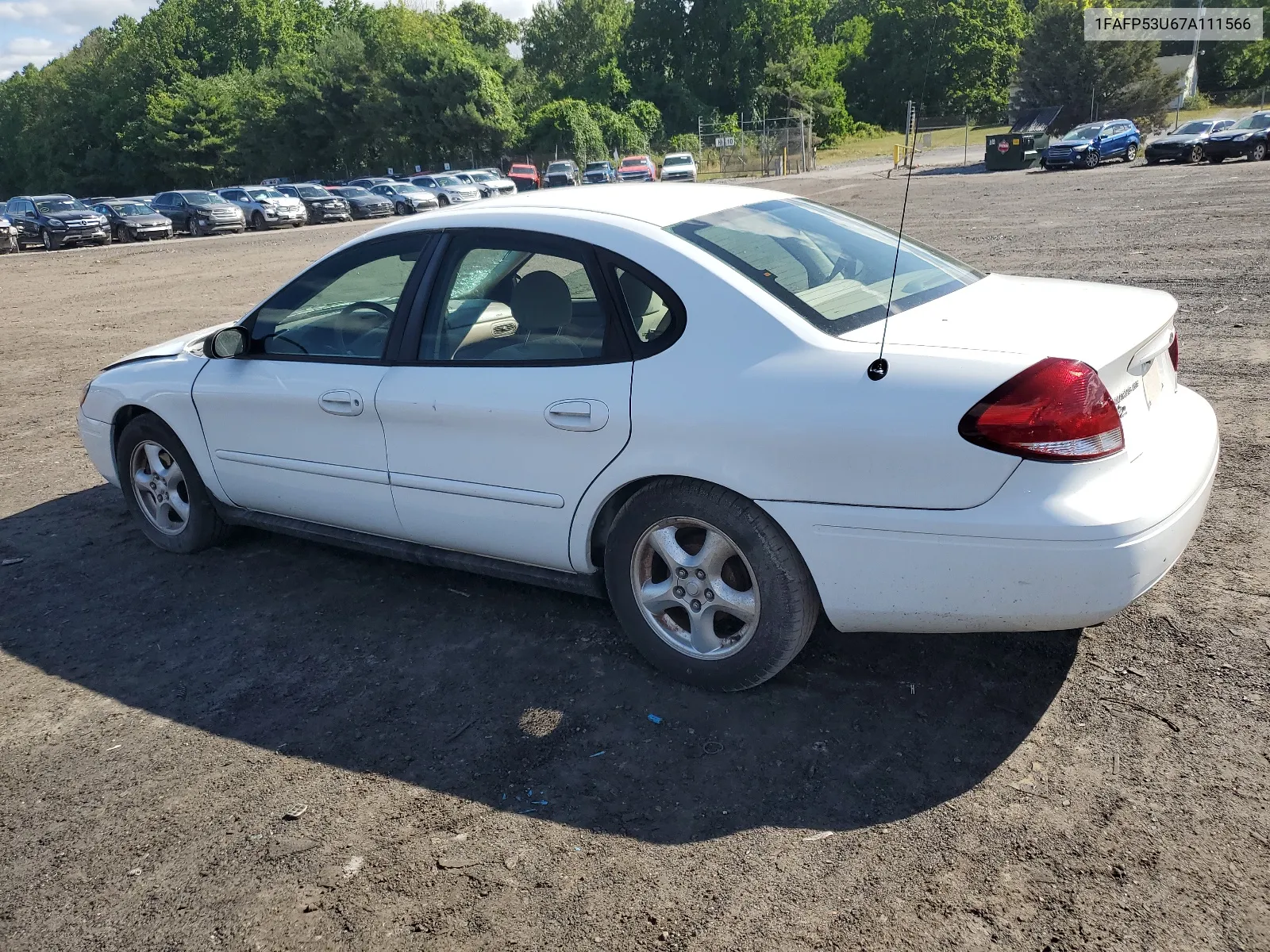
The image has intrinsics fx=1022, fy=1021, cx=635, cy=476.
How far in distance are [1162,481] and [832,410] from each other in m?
1.00

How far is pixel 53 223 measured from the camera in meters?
33.6

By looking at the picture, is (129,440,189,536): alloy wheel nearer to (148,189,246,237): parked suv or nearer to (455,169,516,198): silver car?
(148,189,246,237): parked suv

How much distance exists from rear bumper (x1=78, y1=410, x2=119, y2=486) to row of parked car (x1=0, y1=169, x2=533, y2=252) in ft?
99.7

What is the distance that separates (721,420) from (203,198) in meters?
40.8

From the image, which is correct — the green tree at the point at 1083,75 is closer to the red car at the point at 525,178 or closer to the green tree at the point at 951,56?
the green tree at the point at 951,56

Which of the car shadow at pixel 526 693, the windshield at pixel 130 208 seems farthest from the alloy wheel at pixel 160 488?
the windshield at pixel 130 208

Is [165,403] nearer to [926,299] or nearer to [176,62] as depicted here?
[926,299]

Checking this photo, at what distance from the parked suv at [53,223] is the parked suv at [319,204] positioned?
8469mm

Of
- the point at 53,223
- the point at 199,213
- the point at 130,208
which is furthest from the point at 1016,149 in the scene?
the point at 53,223

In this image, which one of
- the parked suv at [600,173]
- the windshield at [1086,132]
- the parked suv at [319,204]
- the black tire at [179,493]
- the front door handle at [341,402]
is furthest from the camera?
the parked suv at [600,173]

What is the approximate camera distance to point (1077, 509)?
9.25 feet

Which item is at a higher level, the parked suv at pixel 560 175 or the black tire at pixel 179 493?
the parked suv at pixel 560 175

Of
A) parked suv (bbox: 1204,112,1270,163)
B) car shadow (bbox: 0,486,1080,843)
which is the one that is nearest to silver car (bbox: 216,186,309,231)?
parked suv (bbox: 1204,112,1270,163)

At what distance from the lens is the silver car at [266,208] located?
3972 centimetres
